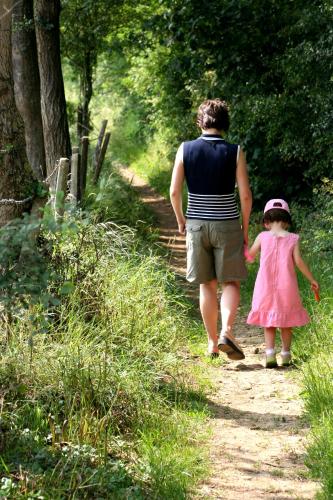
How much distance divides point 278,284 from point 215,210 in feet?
2.64

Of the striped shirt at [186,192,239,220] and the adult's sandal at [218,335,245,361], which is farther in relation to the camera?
the striped shirt at [186,192,239,220]

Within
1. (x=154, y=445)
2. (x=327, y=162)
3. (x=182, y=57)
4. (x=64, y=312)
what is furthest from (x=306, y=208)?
(x=154, y=445)

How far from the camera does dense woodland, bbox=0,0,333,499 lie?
445 centimetres

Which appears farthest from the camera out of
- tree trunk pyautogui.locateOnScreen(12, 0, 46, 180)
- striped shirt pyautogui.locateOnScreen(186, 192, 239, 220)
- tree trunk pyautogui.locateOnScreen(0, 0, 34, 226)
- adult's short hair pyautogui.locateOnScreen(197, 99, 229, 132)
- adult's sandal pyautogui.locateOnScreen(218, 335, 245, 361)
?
tree trunk pyautogui.locateOnScreen(12, 0, 46, 180)

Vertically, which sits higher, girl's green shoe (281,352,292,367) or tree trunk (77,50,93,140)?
tree trunk (77,50,93,140)

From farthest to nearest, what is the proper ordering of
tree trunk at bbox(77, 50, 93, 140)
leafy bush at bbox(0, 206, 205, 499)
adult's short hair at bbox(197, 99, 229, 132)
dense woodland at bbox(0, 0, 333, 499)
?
tree trunk at bbox(77, 50, 93, 140)
adult's short hair at bbox(197, 99, 229, 132)
dense woodland at bbox(0, 0, 333, 499)
leafy bush at bbox(0, 206, 205, 499)

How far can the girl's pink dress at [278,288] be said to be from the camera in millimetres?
6871

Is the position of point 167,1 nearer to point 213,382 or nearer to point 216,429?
point 213,382

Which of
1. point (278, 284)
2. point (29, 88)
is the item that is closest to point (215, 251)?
point (278, 284)

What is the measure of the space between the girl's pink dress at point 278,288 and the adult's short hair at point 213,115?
1003mm

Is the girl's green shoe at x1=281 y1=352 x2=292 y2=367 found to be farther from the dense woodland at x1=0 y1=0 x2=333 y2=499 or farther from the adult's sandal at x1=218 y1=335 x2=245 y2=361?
the adult's sandal at x1=218 y1=335 x2=245 y2=361

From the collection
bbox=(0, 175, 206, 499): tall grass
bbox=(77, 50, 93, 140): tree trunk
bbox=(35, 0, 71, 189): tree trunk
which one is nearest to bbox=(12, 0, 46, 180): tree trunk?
bbox=(35, 0, 71, 189): tree trunk

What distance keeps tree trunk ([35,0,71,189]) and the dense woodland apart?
0.02 m

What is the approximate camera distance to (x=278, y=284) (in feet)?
22.8
